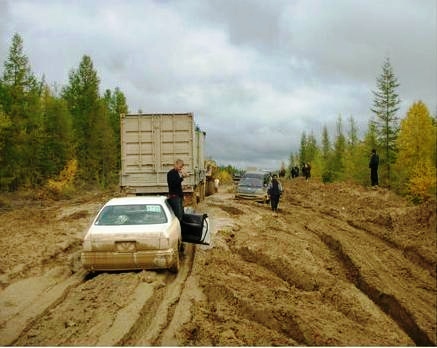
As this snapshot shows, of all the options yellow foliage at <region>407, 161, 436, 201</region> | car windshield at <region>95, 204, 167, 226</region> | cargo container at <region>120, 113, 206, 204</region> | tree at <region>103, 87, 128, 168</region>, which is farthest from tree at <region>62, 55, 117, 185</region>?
car windshield at <region>95, 204, 167, 226</region>

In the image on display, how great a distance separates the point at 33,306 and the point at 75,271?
2.73 m

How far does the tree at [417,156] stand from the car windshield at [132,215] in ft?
39.6

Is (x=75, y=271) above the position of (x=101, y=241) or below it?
below

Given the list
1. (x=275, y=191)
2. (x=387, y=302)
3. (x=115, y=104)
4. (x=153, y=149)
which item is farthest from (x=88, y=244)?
(x=115, y=104)

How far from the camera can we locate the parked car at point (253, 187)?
29812mm

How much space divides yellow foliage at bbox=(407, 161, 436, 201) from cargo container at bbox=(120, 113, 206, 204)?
347 inches

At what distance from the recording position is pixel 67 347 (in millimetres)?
6441

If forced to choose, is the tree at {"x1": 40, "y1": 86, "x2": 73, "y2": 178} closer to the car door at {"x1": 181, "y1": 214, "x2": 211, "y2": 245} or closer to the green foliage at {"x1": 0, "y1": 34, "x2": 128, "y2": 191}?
the green foliage at {"x1": 0, "y1": 34, "x2": 128, "y2": 191}

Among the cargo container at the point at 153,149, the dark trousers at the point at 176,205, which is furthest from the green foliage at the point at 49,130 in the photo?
the dark trousers at the point at 176,205

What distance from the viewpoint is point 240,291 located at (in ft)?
30.2

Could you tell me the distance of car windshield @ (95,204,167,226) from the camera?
10.9m

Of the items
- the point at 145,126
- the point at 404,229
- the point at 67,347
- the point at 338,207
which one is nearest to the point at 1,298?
the point at 67,347

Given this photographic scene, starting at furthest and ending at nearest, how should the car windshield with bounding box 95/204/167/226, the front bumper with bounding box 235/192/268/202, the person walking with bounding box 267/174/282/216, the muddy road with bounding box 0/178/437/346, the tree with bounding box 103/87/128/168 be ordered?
the tree with bounding box 103/87/128/168 < the front bumper with bounding box 235/192/268/202 < the person walking with bounding box 267/174/282/216 < the car windshield with bounding box 95/204/167/226 < the muddy road with bounding box 0/178/437/346

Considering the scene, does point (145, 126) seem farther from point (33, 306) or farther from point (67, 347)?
point (67, 347)
